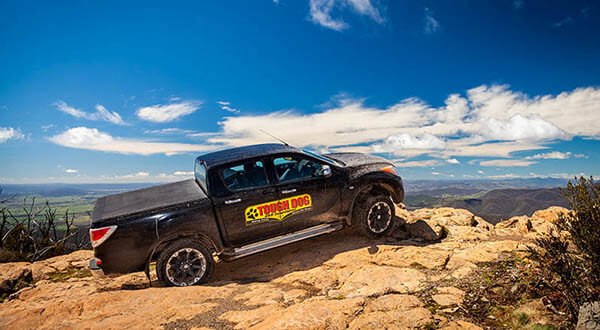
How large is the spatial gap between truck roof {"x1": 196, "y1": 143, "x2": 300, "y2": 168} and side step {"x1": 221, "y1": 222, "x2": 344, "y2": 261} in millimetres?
1565

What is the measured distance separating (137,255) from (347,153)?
5.00m

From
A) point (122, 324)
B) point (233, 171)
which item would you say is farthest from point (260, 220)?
point (122, 324)

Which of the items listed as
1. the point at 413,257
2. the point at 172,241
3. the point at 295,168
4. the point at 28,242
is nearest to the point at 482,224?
the point at 413,257

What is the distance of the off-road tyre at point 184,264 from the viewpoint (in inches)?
185

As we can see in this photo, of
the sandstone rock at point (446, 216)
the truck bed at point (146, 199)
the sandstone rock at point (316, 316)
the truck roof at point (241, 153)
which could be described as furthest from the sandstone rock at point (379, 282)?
the sandstone rock at point (446, 216)

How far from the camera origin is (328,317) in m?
3.13

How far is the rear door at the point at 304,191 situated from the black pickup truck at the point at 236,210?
0.02 m

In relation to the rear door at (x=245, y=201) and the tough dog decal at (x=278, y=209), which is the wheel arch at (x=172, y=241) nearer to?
the rear door at (x=245, y=201)

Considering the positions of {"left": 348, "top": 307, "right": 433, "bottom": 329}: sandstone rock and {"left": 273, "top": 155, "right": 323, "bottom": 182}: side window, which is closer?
{"left": 348, "top": 307, "right": 433, "bottom": 329}: sandstone rock

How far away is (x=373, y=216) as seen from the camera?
243 inches

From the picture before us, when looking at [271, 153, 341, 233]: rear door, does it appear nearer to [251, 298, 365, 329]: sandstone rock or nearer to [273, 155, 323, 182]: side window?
[273, 155, 323, 182]: side window

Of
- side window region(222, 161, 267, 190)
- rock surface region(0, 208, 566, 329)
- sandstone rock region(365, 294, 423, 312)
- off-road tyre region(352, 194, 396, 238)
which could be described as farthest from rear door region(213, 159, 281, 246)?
→ sandstone rock region(365, 294, 423, 312)

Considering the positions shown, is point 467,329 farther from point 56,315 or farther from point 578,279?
point 56,315

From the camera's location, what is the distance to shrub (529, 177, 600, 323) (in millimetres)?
2965
